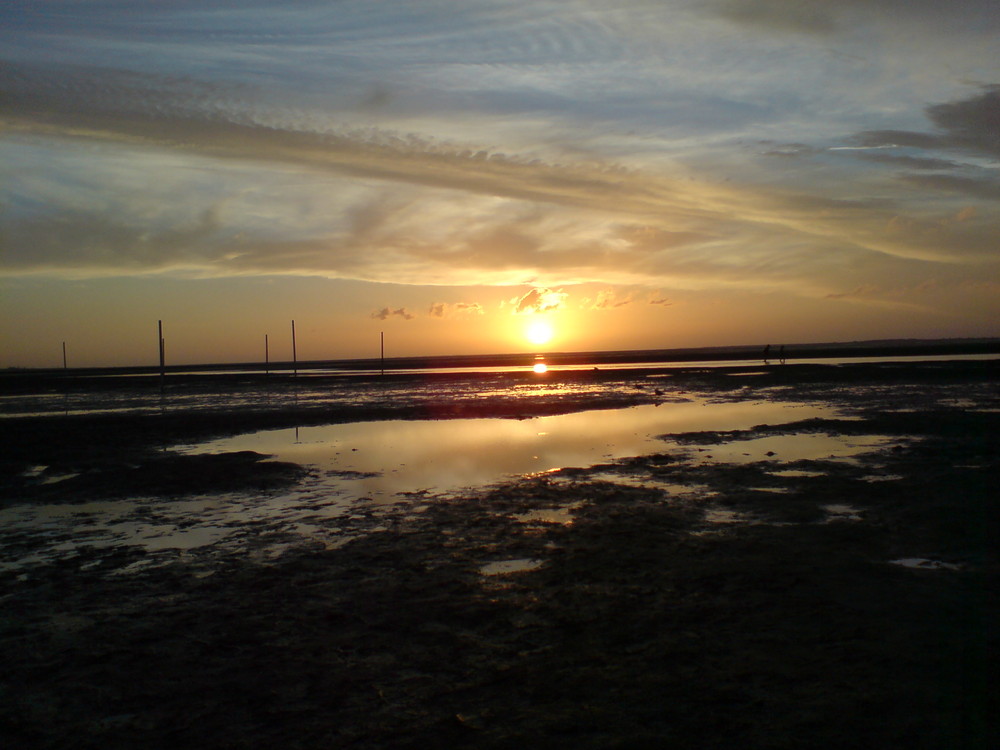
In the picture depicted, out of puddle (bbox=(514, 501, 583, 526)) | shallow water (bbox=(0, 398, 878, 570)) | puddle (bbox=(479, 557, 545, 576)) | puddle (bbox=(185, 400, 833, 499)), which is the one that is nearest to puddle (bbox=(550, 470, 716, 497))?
shallow water (bbox=(0, 398, 878, 570))

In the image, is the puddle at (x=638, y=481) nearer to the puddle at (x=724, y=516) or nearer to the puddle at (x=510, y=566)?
the puddle at (x=724, y=516)

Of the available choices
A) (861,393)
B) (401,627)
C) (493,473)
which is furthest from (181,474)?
(861,393)

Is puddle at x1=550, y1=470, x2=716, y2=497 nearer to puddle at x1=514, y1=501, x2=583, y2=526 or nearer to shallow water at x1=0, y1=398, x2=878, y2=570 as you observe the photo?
shallow water at x1=0, y1=398, x2=878, y2=570

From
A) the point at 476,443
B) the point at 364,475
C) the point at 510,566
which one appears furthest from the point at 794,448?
the point at 510,566

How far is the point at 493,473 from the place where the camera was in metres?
16.5

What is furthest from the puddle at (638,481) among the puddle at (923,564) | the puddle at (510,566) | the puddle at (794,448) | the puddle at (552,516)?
the puddle at (510,566)

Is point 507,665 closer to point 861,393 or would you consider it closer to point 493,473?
point 493,473

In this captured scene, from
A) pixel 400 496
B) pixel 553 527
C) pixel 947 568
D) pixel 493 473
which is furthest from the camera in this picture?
pixel 493 473

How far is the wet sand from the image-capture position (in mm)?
5137

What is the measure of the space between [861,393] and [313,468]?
30.0m

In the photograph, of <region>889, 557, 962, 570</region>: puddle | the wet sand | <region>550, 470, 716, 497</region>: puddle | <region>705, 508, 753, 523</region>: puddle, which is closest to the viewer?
the wet sand

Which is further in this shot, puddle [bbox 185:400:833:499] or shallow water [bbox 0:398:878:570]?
puddle [bbox 185:400:833:499]

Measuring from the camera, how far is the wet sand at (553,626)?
514 cm

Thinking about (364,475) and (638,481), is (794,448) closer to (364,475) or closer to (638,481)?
(638,481)
